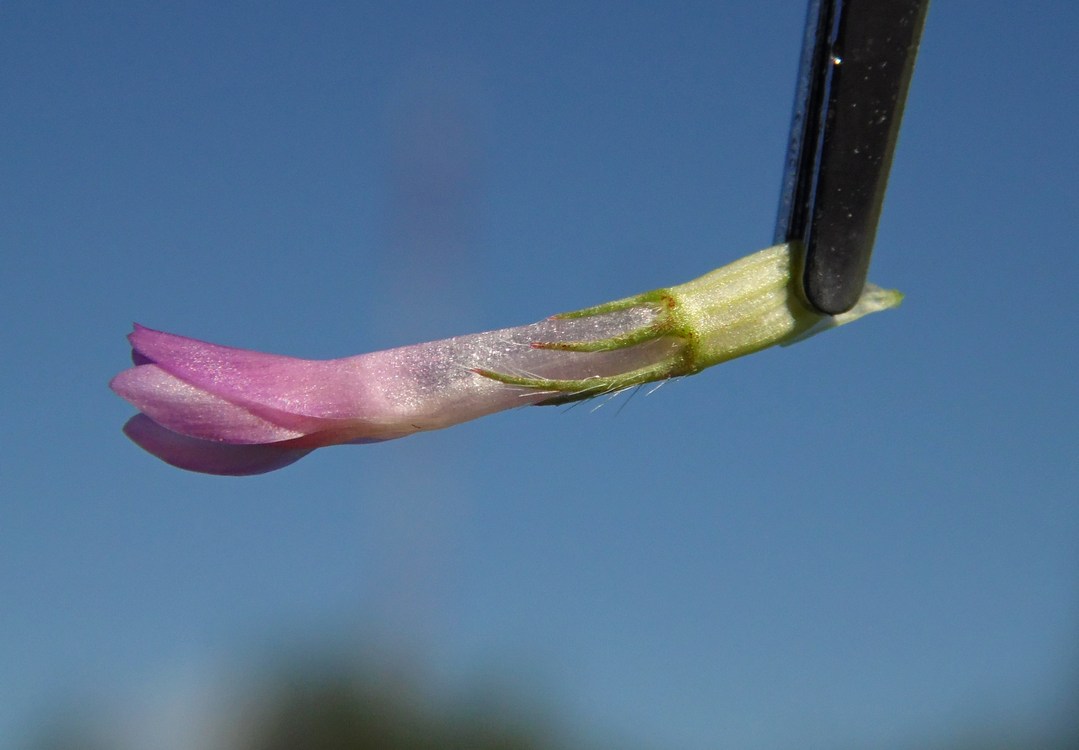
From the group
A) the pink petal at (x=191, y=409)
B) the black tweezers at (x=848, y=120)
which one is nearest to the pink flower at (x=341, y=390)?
the pink petal at (x=191, y=409)

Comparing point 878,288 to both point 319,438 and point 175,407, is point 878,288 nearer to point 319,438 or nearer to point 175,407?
point 319,438

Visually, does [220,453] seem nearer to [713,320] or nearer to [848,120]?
[713,320]

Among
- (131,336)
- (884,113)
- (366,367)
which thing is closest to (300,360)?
(366,367)

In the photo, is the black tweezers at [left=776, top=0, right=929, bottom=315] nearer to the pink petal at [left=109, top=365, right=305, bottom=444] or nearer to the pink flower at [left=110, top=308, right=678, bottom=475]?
the pink flower at [left=110, top=308, right=678, bottom=475]

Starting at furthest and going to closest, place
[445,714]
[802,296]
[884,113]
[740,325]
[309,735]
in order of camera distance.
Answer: [309,735], [445,714], [740,325], [802,296], [884,113]

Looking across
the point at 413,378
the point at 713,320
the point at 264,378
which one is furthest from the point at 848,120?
the point at 264,378

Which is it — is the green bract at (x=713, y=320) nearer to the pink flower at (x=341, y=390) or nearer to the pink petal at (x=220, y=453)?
Answer: the pink flower at (x=341, y=390)
